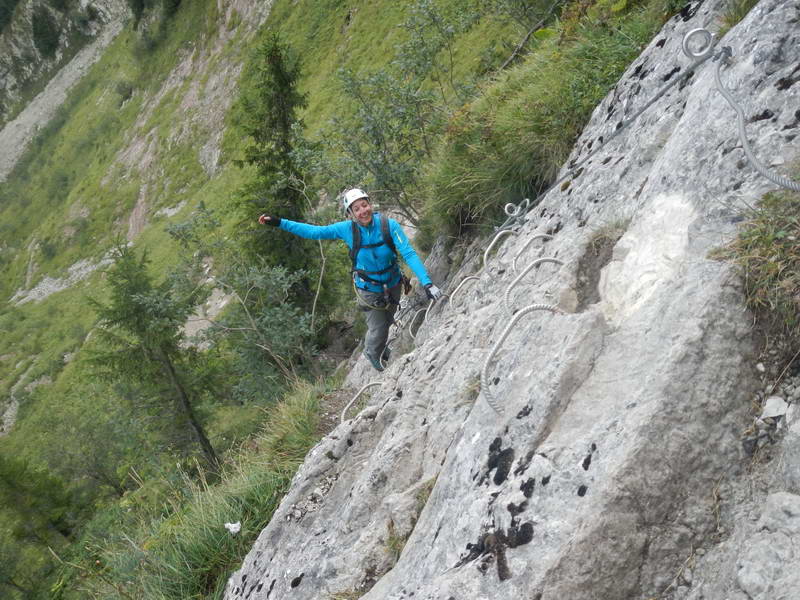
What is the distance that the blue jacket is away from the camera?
709 centimetres

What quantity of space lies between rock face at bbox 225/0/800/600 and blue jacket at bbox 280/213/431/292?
234 centimetres

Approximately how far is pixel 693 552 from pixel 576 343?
3.48ft

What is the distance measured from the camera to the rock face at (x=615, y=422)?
231 cm

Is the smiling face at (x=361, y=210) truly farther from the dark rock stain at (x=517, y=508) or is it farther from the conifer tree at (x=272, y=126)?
the conifer tree at (x=272, y=126)

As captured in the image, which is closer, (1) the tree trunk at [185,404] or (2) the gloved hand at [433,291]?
(2) the gloved hand at [433,291]

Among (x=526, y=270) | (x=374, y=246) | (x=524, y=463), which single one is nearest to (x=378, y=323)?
(x=374, y=246)

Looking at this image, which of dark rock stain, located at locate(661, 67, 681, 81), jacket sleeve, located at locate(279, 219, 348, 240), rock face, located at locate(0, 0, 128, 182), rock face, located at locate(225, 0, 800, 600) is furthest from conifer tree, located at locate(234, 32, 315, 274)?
rock face, located at locate(0, 0, 128, 182)

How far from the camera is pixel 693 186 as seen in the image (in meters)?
3.19

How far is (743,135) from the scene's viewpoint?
2982 mm

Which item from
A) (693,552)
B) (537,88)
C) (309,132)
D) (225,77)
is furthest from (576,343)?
(225,77)

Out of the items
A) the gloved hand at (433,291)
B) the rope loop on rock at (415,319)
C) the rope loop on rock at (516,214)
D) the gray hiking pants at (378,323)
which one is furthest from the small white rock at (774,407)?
the gray hiking pants at (378,323)

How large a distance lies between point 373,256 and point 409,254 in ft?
2.27

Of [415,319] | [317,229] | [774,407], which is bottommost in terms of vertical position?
[415,319]

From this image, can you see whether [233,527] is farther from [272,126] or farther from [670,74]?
[272,126]
